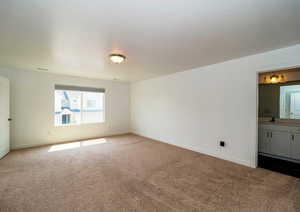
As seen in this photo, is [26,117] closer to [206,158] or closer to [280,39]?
[206,158]

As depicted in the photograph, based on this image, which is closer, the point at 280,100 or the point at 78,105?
the point at 280,100

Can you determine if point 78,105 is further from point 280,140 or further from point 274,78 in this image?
point 274,78

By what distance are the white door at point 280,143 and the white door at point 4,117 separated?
21.8 ft

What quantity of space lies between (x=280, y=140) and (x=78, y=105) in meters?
6.18

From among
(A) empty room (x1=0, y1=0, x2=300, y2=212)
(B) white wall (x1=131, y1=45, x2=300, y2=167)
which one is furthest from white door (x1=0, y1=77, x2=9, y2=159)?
(B) white wall (x1=131, y1=45, x2=300, y2=167)

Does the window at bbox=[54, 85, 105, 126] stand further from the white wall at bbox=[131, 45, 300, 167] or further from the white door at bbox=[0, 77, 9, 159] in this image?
the white wall at bbox=[131, 45, 300, 167]

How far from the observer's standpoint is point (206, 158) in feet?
10.6

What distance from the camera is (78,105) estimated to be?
5.01 meters

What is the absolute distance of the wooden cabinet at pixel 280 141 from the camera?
296 centimetres

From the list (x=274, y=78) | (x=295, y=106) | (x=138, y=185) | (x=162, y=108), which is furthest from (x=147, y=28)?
(x=295, y=106)

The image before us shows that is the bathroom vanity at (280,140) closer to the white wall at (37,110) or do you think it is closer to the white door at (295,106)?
the white door at (295,106)

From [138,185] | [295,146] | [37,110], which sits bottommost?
[138,185]

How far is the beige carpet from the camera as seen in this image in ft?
5.58

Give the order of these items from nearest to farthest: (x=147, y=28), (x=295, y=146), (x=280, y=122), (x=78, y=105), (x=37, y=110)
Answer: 1. (x=147, y=28)
2. (x=295, y=146)
3. (x=280, y=122)
4. (x=37, y=110)
5. (x=78, y=105)
